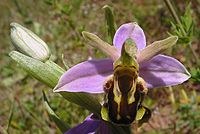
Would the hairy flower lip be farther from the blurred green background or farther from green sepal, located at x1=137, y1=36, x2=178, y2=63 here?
the blurred green background

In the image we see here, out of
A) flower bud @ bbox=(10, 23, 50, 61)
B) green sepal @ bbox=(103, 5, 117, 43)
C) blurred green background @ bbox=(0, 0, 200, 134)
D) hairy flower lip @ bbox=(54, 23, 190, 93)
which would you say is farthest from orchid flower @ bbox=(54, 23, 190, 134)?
blurred green background @ bbox=(0, 0, 200, 134)

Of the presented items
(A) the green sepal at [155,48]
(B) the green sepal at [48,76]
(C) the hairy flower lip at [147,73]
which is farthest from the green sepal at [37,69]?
(A) the green sepal at [155,48]

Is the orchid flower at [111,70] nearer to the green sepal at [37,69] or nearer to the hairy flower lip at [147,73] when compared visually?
the hairy flower lip at [147,73]

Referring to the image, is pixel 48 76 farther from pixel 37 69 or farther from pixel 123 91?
pixel 123 91

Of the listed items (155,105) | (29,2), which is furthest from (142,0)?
(155,105)

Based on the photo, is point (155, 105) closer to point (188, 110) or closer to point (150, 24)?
point (188, 110)

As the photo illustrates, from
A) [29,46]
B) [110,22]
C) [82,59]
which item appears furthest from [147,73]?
[82,59]

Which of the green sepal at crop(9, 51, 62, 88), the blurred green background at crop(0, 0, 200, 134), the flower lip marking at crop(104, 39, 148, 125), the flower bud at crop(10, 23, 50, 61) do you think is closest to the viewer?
the flower lip marking at crop(104, 39, 148, 125)

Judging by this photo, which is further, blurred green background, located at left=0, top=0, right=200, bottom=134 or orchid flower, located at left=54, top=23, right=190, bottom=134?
blurred green background, located at left=0, top=0, right=200, bottom=134

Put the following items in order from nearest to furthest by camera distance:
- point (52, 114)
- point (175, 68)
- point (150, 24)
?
point (175, 68) → point (52, 114) → point (150, 24)
